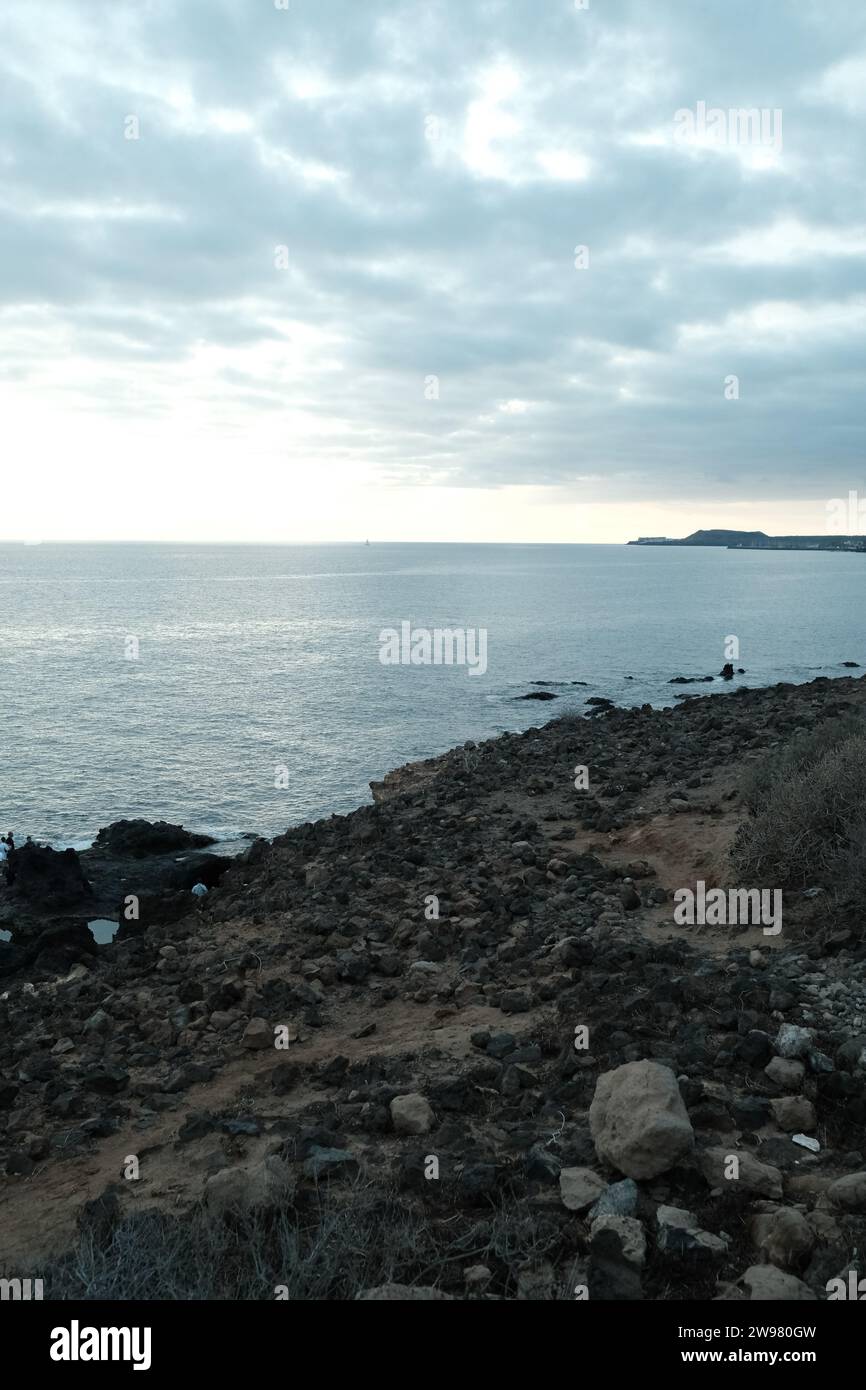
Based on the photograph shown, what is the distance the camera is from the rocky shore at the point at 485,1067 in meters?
5.15

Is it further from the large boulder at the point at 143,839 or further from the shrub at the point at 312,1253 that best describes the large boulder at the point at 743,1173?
the large boulder at the point at 143,839

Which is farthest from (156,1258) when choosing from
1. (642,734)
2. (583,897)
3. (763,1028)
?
(642,734)

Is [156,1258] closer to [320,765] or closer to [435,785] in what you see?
[435,785]

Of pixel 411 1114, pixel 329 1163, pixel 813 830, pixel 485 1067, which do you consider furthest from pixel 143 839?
pixel 329 1163

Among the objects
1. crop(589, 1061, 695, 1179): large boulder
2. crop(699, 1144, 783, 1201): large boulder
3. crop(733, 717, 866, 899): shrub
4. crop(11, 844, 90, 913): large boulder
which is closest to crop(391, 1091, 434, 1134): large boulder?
crop(589, 1061, 695, 1179): large boulder

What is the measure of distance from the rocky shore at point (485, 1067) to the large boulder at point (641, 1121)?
0.02m

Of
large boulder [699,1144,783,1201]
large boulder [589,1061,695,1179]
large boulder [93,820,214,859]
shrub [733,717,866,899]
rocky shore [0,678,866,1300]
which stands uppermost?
shrub [733,717,866,899]

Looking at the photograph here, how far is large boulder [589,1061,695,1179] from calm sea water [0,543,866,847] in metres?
21.5

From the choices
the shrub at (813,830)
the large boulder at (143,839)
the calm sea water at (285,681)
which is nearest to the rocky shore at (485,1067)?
the shrub at (813,830)

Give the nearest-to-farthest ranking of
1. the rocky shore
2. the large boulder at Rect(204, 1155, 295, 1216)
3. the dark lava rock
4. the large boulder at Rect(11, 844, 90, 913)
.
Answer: the rocky shore → the large boulder at Rect(204, 1155, 295, 1216) → the dark lava rock → the large boulder at Rect(11, 844, 90, 913)

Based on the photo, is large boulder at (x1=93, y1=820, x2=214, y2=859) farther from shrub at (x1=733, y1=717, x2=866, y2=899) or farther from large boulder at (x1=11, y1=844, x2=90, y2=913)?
shrub at (x1=733, y1=717, x2=866, y2=899)

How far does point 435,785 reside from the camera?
75.4 feet

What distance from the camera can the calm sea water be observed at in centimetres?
3100
